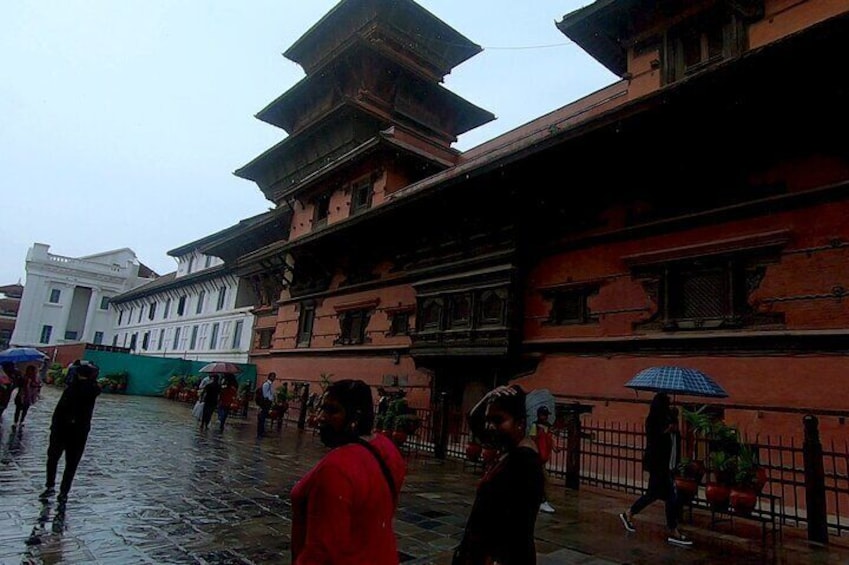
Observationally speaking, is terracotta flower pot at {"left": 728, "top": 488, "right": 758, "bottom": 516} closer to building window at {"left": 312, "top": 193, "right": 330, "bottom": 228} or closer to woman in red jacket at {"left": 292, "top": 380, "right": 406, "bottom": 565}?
woman in red jacket at {"left": 292, "top": 380, "right": 406, "bottom": 565}

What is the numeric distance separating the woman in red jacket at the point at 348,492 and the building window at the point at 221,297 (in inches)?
1223

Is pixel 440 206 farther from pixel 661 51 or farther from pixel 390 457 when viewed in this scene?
pixel 390 457

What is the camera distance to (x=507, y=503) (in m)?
2.33

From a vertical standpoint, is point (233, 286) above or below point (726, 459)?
above

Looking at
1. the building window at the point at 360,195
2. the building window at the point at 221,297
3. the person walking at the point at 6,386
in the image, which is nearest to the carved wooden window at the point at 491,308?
the building window at the point at 360,195

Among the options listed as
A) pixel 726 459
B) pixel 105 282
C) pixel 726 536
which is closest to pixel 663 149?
pixel 726 459

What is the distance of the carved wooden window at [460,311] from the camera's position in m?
13.4

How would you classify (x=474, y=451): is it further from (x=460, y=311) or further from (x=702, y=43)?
(x=702, y=43)

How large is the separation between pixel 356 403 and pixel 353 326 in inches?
646

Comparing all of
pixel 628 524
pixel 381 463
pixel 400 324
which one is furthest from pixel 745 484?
pixel 400 324

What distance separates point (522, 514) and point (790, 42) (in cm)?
819

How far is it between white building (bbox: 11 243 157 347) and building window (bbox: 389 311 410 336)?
49872 millimetres

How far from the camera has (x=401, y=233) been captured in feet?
53.8

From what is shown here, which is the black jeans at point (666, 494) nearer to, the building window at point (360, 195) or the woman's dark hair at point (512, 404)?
the woman's dark hair at point (512, 404)
